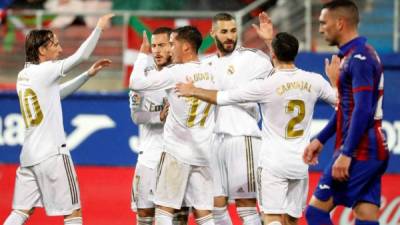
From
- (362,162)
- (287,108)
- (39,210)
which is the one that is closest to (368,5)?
(39,210)

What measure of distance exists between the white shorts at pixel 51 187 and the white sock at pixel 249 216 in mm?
1558

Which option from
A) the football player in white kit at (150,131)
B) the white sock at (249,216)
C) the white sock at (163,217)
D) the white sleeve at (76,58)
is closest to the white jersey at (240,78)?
the football player in white kit at (150,131)

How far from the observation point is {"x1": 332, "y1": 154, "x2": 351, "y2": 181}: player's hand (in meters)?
6.99

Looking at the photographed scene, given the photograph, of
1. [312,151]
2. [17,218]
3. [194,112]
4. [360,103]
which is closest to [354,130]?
[360,103]

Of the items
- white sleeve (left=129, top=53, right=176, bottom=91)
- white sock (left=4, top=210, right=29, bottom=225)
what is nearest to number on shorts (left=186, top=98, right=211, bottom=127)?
white sleeve (left=129, top=53, right=176, bottom=91)

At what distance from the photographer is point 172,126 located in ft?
29.0

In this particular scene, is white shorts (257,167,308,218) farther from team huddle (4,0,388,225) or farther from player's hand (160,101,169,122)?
player's hand (160,101,169,122)

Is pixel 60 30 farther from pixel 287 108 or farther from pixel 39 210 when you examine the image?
pixel 287 108

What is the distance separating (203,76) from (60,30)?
711 cm

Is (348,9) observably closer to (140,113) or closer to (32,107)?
(140,113)

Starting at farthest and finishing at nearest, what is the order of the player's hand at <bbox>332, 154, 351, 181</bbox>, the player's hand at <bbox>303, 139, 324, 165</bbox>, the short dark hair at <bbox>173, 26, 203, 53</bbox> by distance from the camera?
the short dark hair at <bbox>173, 26, 203, 53</bbox>, the player's hand at <bbox>303, 139, 324, 165</bbox>, the player's hand at <bbox>332, 154, 351, 181</bbox>

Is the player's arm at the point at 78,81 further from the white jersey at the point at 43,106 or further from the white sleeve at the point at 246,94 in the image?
the white sleeve at the point at 246,94

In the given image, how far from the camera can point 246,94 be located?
26.2 feet

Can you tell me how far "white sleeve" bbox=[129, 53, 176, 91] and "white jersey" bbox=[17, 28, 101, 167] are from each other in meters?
0.46
